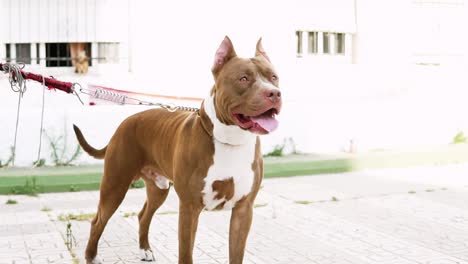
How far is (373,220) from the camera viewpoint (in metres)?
7.02

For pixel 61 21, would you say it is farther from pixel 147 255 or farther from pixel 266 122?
pixel 266 122

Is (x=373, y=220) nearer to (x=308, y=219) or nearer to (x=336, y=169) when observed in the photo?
(x=308, y=219)

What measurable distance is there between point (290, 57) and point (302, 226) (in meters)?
4.58

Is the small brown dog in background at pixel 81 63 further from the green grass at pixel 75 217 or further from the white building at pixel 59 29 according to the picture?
the green grass at pixel 75 217

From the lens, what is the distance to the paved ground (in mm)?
5703

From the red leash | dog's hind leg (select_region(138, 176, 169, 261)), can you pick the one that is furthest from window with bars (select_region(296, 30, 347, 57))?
the red leash

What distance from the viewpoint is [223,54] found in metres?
3.89

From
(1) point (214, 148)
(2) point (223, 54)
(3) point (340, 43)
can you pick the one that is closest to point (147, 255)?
(1) point (214, 148)

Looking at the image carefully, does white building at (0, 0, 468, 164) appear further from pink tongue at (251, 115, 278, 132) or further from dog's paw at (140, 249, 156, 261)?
pink tongue at (251, 115, 278, 132)

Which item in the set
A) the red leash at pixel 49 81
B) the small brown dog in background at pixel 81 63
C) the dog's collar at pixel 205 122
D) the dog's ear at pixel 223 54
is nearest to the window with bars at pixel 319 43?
the small brown dog in background at pixel 81 63

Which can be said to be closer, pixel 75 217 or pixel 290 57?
pixel 75 217

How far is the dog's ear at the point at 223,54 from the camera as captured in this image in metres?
3.88

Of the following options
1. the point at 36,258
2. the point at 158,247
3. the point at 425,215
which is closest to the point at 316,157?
the point at 425,215

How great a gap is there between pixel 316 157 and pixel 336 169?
1.97 ft
